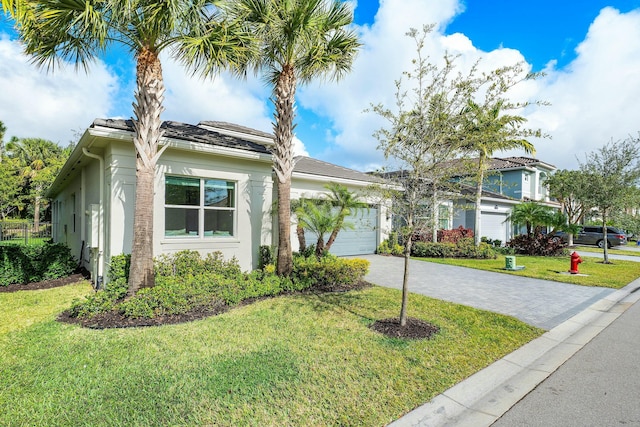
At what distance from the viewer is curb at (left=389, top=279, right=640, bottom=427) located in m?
2.97

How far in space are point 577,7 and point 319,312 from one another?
10.8m

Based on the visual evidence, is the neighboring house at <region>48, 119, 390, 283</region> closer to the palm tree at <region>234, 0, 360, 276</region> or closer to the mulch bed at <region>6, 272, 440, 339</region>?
the palm tree at <region>234, 0, 360, 276</region>

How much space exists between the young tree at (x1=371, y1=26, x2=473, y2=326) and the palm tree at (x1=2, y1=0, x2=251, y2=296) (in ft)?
13.5

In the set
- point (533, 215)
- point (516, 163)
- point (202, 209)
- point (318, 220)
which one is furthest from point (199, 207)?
point (516, 163)

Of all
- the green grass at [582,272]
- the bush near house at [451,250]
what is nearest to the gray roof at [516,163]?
the bush near house at [451,250]

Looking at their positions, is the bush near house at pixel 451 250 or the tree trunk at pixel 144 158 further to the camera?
the bush near house at pixel 451 250

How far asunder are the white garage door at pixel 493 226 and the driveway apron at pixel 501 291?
33.2 feet

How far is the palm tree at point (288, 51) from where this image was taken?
7020mm

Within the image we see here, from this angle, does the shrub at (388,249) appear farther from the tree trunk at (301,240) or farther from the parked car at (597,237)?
the parked car at (597,237)

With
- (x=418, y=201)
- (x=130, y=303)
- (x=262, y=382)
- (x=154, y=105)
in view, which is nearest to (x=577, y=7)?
(x=418, y=201)

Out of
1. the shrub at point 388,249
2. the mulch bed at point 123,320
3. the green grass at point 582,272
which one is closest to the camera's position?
the mulch bed at point 123,320

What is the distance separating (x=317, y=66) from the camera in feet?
26.8

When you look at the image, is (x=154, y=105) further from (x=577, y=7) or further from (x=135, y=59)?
(x=577, y=7)

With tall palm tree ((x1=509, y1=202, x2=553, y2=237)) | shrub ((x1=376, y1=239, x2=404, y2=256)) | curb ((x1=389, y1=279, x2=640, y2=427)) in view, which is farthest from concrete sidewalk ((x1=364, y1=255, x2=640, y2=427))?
tall palm tree ((x1=509, y1=202, x2=553, y2=237))
